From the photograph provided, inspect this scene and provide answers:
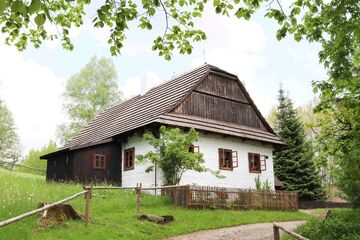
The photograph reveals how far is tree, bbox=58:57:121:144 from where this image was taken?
41312 mm

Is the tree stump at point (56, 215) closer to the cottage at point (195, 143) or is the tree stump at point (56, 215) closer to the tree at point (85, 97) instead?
the cottage at point (195, 143)

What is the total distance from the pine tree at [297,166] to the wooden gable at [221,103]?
18.0ft

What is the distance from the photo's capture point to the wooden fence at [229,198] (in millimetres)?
17000

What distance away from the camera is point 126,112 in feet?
87.9

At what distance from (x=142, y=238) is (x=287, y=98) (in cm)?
2600

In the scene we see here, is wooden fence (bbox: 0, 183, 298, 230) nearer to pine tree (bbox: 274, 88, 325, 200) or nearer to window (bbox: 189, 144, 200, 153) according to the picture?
window (bbox: 189, 144, 200, 153)

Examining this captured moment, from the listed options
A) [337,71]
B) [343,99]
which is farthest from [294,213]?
[337,71]

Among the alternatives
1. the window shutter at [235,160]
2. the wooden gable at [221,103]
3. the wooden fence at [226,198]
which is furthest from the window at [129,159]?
the window shutter at [235,160]

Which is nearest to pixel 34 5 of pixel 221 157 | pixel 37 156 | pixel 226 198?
pixel 226 198

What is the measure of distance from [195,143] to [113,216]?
9034 mm

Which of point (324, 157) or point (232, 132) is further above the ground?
point (232, 132)

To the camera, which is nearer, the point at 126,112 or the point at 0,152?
the point at 126,112

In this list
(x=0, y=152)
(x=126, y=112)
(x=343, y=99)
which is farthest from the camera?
(x=0, y=152)

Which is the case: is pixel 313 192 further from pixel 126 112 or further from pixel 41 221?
pixel 41 221
